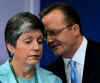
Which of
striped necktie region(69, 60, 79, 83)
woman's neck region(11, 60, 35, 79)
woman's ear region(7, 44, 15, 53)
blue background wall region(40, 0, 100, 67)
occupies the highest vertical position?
blue background wall region(40, 0, 100, 67)

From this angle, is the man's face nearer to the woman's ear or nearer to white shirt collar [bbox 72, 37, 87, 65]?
white shirt collar [bbox 72, 37, 87, 65]

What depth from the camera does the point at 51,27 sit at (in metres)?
1.69

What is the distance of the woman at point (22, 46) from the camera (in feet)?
4.23

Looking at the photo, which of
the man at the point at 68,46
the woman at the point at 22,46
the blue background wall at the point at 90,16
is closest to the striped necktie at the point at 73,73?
the man at the point at 68,46

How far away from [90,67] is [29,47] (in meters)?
0.55

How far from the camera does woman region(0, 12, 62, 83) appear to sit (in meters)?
1.29

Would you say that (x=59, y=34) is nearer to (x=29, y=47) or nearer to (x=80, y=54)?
(x=80, y=54)

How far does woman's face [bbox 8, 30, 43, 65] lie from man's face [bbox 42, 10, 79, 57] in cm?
40

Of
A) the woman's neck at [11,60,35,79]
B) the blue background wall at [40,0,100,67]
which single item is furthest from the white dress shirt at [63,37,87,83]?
the blue background wall at [40,0,100,67]

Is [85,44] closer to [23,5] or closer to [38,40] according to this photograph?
[38,40]

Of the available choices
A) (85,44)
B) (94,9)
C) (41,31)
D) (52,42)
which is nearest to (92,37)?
(94,9)

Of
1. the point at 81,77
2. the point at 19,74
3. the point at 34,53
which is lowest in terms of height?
the point at 81,77

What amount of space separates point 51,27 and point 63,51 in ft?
0.57

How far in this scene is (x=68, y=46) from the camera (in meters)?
1.75
